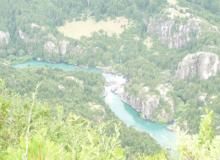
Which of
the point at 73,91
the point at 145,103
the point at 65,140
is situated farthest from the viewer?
the point at 145,103

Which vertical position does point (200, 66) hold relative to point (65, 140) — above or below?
below

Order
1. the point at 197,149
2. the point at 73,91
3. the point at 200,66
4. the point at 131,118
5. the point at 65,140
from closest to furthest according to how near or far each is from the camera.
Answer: the point at 197,149
the point at 65,140
the point at 131,118
the point at 73,91
the point at 200,66

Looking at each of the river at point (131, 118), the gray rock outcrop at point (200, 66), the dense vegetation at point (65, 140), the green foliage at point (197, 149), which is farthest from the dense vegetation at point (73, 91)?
the green foliage at point (197, 149)

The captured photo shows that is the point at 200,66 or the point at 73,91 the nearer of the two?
the point at 73,91

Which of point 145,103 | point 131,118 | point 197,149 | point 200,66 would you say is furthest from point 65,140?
point 200,66

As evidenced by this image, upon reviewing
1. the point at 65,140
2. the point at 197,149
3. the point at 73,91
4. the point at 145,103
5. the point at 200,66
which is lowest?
the point at 200,66

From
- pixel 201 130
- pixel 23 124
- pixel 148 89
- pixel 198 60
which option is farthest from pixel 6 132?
pixel 198 60

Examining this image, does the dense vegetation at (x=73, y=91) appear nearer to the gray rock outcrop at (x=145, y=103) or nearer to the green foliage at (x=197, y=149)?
the gray rock outcrop at (x=145, y=103)

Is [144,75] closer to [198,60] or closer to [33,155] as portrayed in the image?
[198,60]

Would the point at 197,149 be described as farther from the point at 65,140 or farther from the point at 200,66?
the point at 200,66
